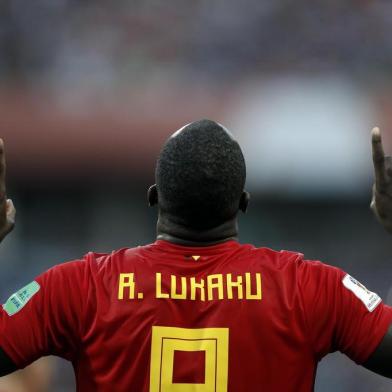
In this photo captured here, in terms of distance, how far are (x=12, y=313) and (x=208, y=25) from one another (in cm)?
→ 982

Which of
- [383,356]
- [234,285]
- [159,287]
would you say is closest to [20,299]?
[159,287]

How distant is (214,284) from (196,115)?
8.94 meters

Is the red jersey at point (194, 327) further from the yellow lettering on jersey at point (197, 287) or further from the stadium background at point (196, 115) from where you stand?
the stadium background at point (196, 115)

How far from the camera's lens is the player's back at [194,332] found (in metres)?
2.27

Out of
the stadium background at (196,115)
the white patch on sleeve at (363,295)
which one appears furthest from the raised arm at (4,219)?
the stadium background at (196,115)

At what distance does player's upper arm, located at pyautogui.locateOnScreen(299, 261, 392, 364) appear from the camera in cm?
228

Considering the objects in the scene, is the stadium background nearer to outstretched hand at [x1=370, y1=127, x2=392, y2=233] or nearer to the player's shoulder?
the player's shoulder

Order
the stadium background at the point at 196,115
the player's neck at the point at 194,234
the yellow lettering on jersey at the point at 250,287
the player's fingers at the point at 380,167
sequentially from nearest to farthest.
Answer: the player's fingers at the point at 380,167 → the yellow lettering on jersey at the point at 250,287 → the player's neck at the point at 194,234 → the stadium background at the point at 196,115

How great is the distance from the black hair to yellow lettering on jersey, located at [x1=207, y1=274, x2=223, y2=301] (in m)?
0.18

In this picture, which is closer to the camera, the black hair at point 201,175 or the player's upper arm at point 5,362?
the player's upper arm at point 5,362

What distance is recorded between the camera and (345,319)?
7.54 feet

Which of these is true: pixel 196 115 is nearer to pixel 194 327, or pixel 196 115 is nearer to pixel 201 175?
pixel 201 175

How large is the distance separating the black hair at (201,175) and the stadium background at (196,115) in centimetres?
826

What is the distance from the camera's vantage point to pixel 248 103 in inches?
436
